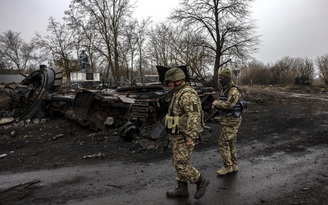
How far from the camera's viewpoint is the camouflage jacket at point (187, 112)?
359cm

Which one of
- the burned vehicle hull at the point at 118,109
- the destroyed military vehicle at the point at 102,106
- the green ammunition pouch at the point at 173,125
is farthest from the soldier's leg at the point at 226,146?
the burned vehicle hull at the point at 118,109

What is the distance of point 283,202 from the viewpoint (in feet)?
12.3

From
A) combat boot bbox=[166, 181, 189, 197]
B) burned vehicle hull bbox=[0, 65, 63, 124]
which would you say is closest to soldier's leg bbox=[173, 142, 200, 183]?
combat boot bbox=[166, 181, 189, 197]

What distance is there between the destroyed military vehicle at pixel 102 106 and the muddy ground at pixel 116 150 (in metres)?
0.47

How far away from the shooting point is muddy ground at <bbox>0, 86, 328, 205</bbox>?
4.14 m

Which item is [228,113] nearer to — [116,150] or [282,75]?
[116,150]

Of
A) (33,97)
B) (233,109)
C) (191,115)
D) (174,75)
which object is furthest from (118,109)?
(191,115)

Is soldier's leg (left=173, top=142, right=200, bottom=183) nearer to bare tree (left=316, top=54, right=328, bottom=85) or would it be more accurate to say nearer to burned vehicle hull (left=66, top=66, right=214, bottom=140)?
burned vehicle hull (left=66, top=66, right=214, bottom=140)

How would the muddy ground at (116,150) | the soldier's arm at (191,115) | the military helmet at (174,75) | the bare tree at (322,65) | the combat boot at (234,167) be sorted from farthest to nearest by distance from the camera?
the bare tree at (322,65)
the combat boot at (234,167)
the muddy ground at (116,150)
the military helmet at (174,75)
the soldier's arm at (191,115)

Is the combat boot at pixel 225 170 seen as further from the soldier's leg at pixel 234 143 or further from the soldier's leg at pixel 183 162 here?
the soldier's leg at pixel 183 162

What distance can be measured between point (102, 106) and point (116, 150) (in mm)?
2608

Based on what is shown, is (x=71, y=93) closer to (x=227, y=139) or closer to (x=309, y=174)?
(x=227, y=139)

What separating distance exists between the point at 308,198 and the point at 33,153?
5961 mm

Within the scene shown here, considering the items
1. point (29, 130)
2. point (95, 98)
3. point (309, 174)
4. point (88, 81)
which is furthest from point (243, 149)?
point (88, 81)
